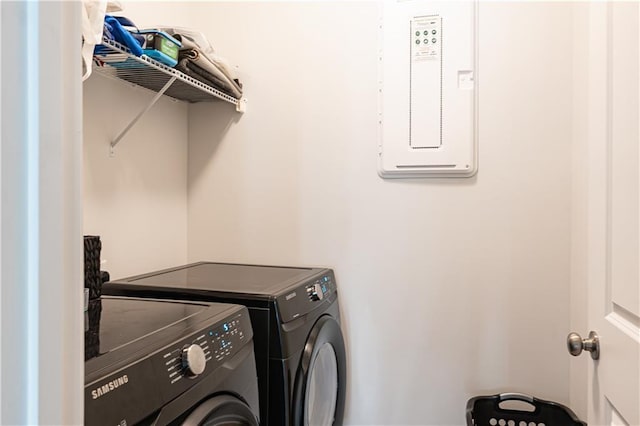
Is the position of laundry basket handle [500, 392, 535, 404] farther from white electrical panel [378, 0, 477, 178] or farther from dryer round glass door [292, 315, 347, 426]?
white electrical panel [378, 0, 477, 178]

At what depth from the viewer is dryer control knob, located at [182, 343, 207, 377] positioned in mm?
886

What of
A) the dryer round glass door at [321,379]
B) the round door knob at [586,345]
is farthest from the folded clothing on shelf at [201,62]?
the round door knob at [586,345]

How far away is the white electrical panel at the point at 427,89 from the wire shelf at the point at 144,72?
713 mm

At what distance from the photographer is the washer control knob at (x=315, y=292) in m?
1.64

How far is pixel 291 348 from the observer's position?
1373mm

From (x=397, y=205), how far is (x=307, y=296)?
642mm

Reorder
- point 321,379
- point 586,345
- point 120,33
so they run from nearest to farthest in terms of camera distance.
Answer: point 586,345, point 120,33, point 321,379

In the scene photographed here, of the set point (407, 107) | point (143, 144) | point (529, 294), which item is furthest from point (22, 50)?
point (529, 294)

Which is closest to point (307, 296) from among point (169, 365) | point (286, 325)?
point (286, 325)

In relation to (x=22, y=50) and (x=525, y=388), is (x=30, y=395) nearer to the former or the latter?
(x=22, y=50)

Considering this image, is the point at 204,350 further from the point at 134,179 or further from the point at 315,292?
the point at 134,179

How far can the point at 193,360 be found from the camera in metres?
0.90

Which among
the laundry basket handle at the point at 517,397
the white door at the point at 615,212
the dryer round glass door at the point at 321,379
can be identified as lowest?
the laundry basket handle at the point at 517,397

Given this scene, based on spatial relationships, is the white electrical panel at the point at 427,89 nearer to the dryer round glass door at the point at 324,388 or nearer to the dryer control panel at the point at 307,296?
the dryer control panel at the point at 307,296
